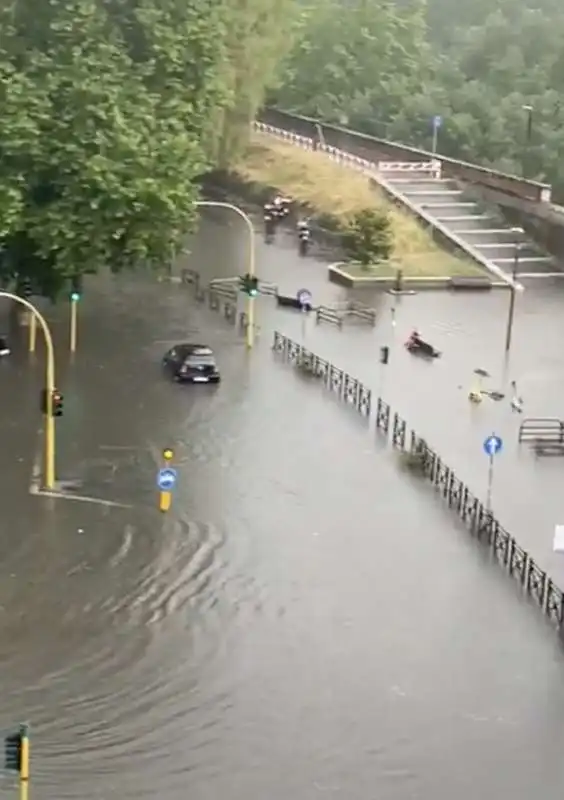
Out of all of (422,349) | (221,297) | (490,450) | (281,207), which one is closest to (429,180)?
(281,207)

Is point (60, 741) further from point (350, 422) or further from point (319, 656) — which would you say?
point (350, 422)

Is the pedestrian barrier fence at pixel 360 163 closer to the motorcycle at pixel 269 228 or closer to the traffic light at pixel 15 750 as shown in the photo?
the motorcycle at pixel 269 228

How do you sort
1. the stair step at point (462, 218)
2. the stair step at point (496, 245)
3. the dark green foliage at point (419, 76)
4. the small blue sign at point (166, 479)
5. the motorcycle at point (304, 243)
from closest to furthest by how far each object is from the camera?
1. the small blue sign at point (166, 479)
2. the stair step at point (496, 245)
3. the motorcycle at point (304, 243)
4. the stair step at point (462, 218)
5. the dark green foliage at point (419, 76)

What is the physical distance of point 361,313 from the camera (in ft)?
161

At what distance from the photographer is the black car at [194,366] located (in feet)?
127

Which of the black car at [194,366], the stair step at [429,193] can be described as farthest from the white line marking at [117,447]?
the stair step at [429,193]

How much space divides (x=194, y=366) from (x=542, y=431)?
903cm

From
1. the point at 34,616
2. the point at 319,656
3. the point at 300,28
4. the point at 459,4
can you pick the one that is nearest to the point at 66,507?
the point at 34,616

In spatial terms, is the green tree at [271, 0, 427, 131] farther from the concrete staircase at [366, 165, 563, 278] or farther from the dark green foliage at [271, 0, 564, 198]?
the concrete staircase at [366, 165, 563, 278]

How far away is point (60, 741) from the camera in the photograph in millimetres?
20328

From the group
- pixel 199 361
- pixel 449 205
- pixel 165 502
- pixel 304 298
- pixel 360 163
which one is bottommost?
pixel 165 502

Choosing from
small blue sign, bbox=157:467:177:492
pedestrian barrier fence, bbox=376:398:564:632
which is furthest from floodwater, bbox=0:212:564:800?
small blue sign, bbox=157:467:177:492

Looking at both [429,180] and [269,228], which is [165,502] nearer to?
[269,228]

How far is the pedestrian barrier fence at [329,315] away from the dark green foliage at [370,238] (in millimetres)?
7575
